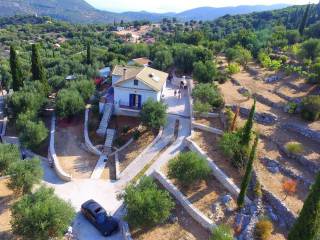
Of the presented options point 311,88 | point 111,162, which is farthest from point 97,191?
point 311,88

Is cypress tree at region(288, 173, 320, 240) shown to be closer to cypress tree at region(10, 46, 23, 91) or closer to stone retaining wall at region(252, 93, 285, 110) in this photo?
stone retaining wall at region(252, 93, 285, 110)

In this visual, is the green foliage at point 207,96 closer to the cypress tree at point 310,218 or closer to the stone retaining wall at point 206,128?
the stone retaining wall at point 206,128

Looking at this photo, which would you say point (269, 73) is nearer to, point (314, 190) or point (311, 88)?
point (311, 88)

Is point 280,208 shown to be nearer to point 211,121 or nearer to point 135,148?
point 211,121

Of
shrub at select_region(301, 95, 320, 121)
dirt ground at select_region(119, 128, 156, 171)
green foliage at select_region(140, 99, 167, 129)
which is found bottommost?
dirt ground at select_region(119, 128, 156, 171)

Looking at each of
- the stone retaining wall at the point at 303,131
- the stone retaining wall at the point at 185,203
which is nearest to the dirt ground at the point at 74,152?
the stone retaining wall at the point at 185,203

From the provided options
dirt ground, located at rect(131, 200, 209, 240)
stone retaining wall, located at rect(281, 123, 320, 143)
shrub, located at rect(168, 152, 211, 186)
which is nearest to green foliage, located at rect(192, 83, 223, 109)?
stone retaining wall, located at rect(281, 123, 320, 143)
